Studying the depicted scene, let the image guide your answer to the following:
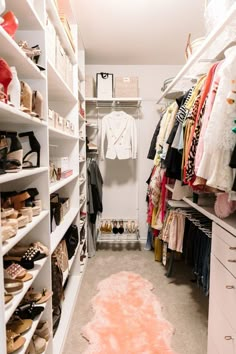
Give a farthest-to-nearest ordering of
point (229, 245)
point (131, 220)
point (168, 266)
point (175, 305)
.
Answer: point (131, 220)
point (168, 266)
point (175, 305)
point (229, 245)

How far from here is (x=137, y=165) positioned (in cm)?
358

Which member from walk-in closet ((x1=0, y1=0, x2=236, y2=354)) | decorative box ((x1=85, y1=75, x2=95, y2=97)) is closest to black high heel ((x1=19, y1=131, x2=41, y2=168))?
walk-in closet ((x1=0, y1=0, x2=236, y2=354))

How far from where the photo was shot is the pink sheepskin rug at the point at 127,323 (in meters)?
1.71

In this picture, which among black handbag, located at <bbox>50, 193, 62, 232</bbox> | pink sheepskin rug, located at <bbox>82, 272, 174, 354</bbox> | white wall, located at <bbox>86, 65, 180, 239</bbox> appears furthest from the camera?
white wall, located at <bbox>86, 65, 180, 239</bbox>

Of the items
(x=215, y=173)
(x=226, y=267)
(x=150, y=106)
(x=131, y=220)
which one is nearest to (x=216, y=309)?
(x=226, y=267)

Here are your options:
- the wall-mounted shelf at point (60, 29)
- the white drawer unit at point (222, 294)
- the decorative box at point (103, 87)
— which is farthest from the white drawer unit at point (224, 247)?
the decorative box at point (103, 87)

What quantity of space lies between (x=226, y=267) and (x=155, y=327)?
36.6 inches

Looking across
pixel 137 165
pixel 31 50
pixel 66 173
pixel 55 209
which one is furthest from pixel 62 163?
pixel 137 165

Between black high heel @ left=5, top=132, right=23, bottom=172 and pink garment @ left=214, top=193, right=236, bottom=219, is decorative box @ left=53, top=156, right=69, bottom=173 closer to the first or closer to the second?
black high heel @ left=5, top=132, right=23, bottom=172

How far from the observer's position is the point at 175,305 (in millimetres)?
2197

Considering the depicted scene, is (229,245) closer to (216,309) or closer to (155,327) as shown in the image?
(216,309)

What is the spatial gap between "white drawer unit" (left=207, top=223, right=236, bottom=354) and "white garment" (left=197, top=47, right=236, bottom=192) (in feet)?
1.11

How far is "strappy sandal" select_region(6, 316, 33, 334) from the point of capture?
3.63 feet

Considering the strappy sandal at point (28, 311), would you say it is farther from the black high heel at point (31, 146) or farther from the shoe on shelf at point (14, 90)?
the shoe on shelf at point (14, 90)
